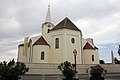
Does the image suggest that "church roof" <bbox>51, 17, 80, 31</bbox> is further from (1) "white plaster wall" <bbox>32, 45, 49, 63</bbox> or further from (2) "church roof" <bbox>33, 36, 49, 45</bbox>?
(1) "white plaster wall" <bbox>32, 45, 49, 63</bbox>

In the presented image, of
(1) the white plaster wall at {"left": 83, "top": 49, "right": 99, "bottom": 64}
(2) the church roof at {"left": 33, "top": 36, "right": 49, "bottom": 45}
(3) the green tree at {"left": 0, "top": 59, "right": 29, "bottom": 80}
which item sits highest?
(2) the church roof at {"left": 33, "top": 36, "right": 49, "bottom": 45}

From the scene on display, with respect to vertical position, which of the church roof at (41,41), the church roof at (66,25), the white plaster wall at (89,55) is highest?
the church roof at (66,25)

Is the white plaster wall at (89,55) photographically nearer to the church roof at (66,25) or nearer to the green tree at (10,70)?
the church roof at (66,25)

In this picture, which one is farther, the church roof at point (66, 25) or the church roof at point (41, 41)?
the church roof at point (66, 25)

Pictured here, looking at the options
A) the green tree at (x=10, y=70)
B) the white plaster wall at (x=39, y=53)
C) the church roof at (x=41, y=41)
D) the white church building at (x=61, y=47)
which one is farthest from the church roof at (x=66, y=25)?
the green tree at (x=10, y=70)

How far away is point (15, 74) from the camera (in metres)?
19.9

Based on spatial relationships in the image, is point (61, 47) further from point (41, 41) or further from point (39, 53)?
point (39, 53)

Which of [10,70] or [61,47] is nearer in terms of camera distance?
[10,70]

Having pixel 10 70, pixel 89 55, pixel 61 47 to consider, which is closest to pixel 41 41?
pixel 61 47

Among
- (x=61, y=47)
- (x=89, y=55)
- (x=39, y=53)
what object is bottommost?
(x=89, y=55)

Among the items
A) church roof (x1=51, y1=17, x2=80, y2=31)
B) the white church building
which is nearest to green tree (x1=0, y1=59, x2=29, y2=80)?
the white church building

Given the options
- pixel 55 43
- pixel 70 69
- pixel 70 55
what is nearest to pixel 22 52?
pixel 55 43

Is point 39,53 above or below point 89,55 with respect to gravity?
above

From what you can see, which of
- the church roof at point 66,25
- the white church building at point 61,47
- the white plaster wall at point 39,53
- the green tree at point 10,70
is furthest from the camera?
the church roof at point 66,25
